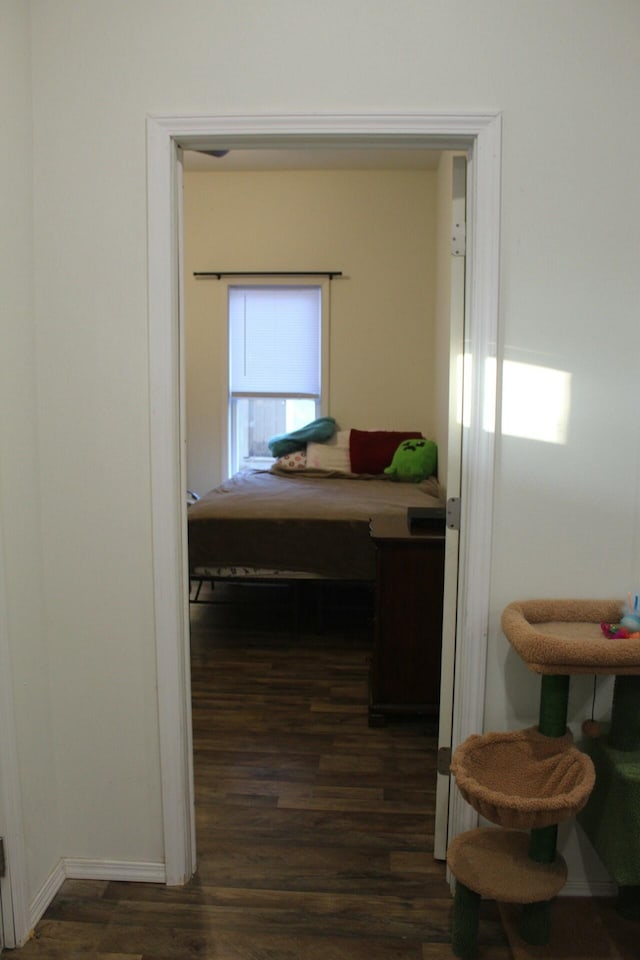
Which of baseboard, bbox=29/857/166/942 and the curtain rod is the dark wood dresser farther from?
the curtain rod

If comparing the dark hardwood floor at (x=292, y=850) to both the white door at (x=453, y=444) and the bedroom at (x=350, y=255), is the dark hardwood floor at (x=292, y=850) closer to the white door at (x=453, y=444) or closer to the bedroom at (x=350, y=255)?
the white door at (x=453, y=444)

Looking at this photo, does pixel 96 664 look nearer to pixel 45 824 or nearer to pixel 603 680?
pixel 45 824

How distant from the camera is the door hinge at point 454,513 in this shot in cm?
202

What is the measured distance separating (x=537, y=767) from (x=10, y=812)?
4.30ft

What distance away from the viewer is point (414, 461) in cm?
514

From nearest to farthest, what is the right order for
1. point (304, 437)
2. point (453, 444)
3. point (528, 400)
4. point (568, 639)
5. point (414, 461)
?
point (568, 639) < point (528, 400) < point (453, 444) < point (414, 461) < point (304, 437)

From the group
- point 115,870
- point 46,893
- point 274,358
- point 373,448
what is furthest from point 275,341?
point 46,893

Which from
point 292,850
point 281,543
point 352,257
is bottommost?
point 292,850

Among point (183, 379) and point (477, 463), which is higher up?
point (183, 379)

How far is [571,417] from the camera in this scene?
1937 millimetres

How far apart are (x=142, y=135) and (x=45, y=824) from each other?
73.3 inches

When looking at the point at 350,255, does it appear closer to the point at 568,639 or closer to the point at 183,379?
the point at 183,379

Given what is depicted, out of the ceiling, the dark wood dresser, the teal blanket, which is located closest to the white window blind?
the teal blanket

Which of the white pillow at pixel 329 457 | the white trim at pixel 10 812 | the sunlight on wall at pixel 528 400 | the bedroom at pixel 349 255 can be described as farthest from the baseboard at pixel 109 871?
the bedroom at pixel 349 255
